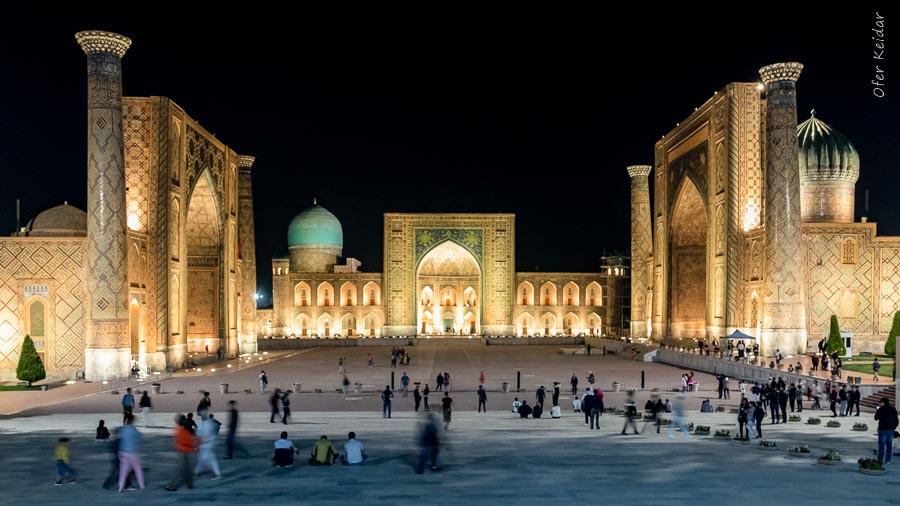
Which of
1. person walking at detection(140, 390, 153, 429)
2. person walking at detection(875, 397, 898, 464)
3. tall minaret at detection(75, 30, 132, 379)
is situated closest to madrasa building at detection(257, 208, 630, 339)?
tall minaret at detection(75, 30, 132, 379)

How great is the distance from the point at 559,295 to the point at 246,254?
24190mm

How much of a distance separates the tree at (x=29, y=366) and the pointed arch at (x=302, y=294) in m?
32.4

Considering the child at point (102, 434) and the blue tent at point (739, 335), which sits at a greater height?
the blue tent at point (739, 335)

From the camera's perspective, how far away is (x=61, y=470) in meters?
9.62

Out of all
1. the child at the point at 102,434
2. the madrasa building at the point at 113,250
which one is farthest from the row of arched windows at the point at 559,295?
the child at the point at 102,434

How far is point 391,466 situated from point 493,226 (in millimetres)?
43224

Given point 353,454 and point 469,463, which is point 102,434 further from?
point 469,463

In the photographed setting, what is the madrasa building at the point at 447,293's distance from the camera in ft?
173

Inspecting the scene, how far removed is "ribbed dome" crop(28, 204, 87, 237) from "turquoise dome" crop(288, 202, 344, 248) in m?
30.3

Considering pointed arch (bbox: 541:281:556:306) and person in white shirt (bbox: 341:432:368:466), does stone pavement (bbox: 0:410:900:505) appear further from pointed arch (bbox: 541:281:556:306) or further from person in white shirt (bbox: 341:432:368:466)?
pointed arch (bbox: 541:281:556:306)

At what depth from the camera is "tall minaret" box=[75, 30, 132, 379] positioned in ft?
76.8

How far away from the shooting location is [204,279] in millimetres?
33875

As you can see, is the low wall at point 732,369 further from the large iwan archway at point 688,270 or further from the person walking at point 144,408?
the person walking at point 144,408

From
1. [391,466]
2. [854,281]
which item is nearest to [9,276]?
[391,466]
